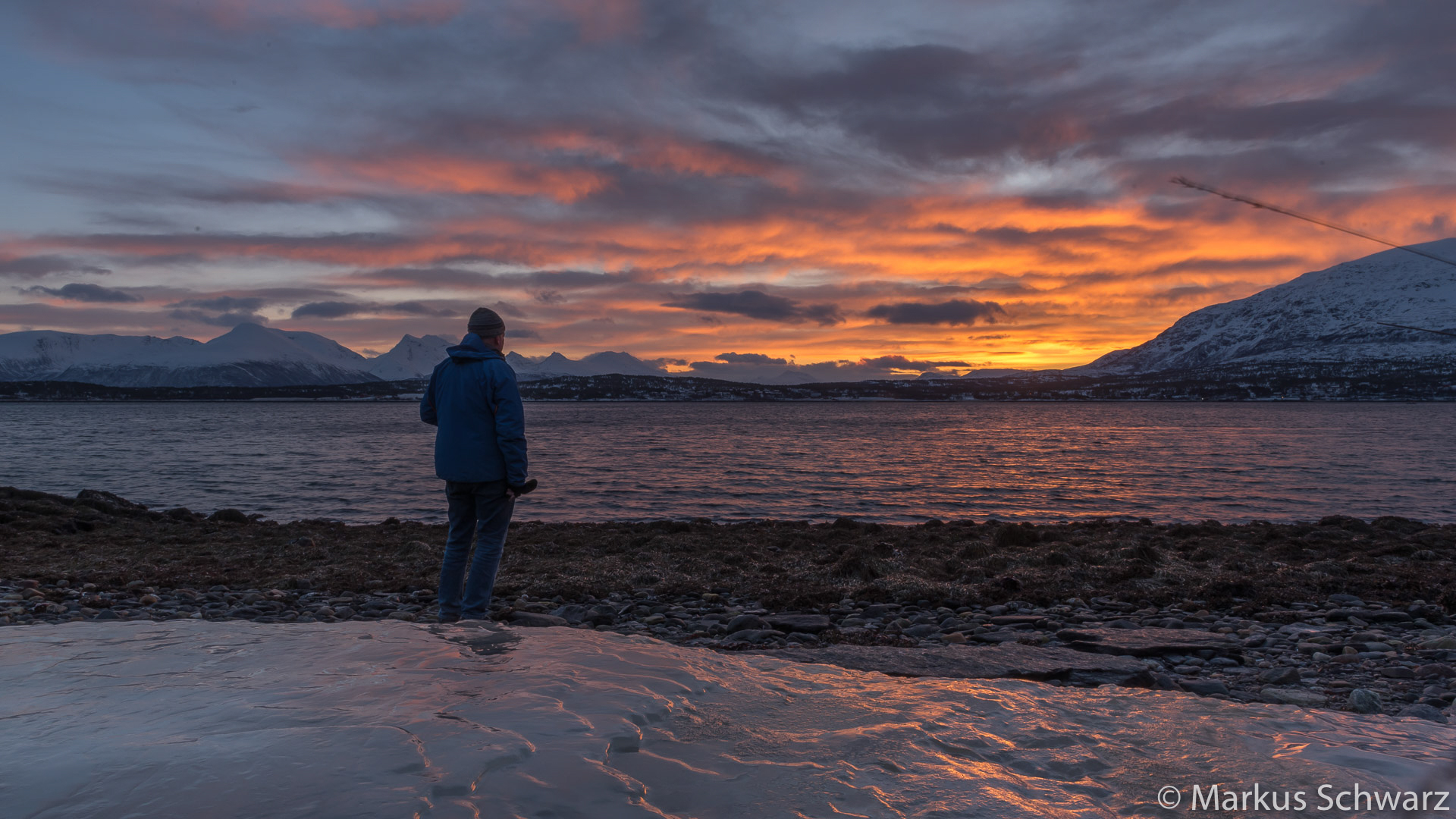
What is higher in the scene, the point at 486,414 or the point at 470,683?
the point at 486,414

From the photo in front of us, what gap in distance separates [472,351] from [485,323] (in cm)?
35

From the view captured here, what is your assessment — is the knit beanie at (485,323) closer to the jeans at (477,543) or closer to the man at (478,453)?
the man at (478,453)

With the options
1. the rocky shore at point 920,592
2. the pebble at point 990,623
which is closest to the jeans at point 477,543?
the pebble at point 990,623

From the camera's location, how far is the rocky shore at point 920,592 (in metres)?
6.26

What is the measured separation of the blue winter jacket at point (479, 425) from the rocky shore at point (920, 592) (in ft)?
5.45

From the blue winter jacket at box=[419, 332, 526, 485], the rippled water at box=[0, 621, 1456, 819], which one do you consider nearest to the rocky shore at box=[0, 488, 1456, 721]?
the rippled water at box=[0, 621, 1456, 819]

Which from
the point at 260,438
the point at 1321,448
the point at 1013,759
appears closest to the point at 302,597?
the point at 1013,759

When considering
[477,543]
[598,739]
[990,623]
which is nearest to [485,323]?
[477,543]

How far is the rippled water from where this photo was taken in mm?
3182

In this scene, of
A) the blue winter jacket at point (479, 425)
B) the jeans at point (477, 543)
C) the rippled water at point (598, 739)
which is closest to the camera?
the rippled water at point (598, 739)

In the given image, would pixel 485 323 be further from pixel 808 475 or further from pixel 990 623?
pixel 808 475

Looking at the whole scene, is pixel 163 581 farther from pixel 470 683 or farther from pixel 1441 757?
pixel 1441 757

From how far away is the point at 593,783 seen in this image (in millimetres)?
3332

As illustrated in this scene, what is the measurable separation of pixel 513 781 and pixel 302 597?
802 cm
